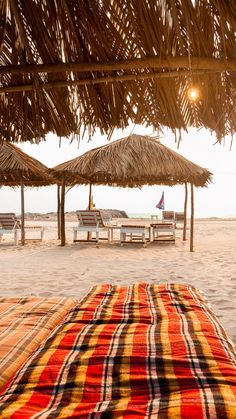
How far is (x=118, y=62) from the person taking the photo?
1535mm

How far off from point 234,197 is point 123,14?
107 metres

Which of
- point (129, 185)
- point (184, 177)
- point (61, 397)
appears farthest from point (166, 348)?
point (129, 185)

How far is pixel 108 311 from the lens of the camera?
193cm

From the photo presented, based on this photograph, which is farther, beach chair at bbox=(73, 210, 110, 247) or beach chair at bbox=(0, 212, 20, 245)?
beach chair at bbox=(0, 212, 20, 245)

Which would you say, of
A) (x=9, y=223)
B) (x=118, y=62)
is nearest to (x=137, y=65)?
(x=118, y=62)

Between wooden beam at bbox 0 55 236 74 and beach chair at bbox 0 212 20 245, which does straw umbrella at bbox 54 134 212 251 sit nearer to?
beach chair at bbox 0 212 20 245

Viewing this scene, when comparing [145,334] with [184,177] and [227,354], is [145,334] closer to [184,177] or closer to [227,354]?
[227,354]

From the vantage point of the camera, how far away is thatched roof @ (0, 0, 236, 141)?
4.43 feet

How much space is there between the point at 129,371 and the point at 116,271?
4383mm

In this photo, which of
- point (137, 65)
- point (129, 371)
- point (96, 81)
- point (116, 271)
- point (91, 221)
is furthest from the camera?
point (91, 221)

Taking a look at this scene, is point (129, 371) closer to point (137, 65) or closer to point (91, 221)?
point (137, 65)

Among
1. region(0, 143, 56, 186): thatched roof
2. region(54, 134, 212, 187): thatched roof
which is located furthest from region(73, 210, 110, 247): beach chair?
region(0, 143, 56, 186): thatched roof

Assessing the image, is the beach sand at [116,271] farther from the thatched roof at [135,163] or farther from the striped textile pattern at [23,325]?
the thatched roof at [135,163]

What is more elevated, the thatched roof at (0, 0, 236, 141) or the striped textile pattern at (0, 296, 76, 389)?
the thatched roof at (0, 0, 236, 141)
